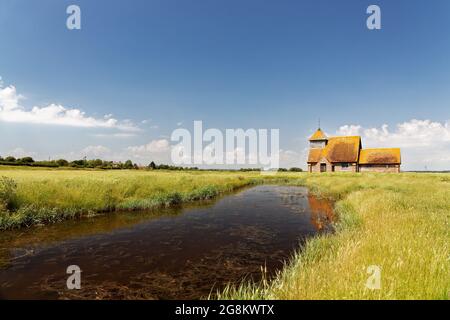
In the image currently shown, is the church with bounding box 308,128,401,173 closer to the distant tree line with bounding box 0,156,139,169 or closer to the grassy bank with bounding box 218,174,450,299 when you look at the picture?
the grassy bank with bounding box 218,174,450,299

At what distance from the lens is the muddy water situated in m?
6.76

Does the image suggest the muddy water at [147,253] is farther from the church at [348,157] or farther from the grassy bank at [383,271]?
the church at [348,157]

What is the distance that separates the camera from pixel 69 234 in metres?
11.6

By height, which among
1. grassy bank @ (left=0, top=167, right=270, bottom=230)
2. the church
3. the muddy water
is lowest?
the muddy water

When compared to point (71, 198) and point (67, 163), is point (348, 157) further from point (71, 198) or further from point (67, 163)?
point (67, 163)

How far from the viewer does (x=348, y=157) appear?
5488cm

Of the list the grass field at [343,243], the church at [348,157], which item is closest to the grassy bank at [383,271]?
the grass field at [343,243]

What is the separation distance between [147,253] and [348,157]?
54686 mm

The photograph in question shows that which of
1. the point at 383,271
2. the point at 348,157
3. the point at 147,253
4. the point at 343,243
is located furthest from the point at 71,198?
the point at 348,157

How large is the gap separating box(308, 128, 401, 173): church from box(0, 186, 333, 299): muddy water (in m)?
44.2

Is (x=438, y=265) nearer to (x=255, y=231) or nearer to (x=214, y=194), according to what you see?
(x=255, y=231)

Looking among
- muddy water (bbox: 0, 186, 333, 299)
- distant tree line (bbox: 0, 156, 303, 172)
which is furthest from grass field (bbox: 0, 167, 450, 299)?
distant tree line (bbox: 0, 156, 303, 172)

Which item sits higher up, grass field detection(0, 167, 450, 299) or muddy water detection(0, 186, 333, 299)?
grass field detection(0, 167, 450, 299)

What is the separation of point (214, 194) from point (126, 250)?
17.9m
